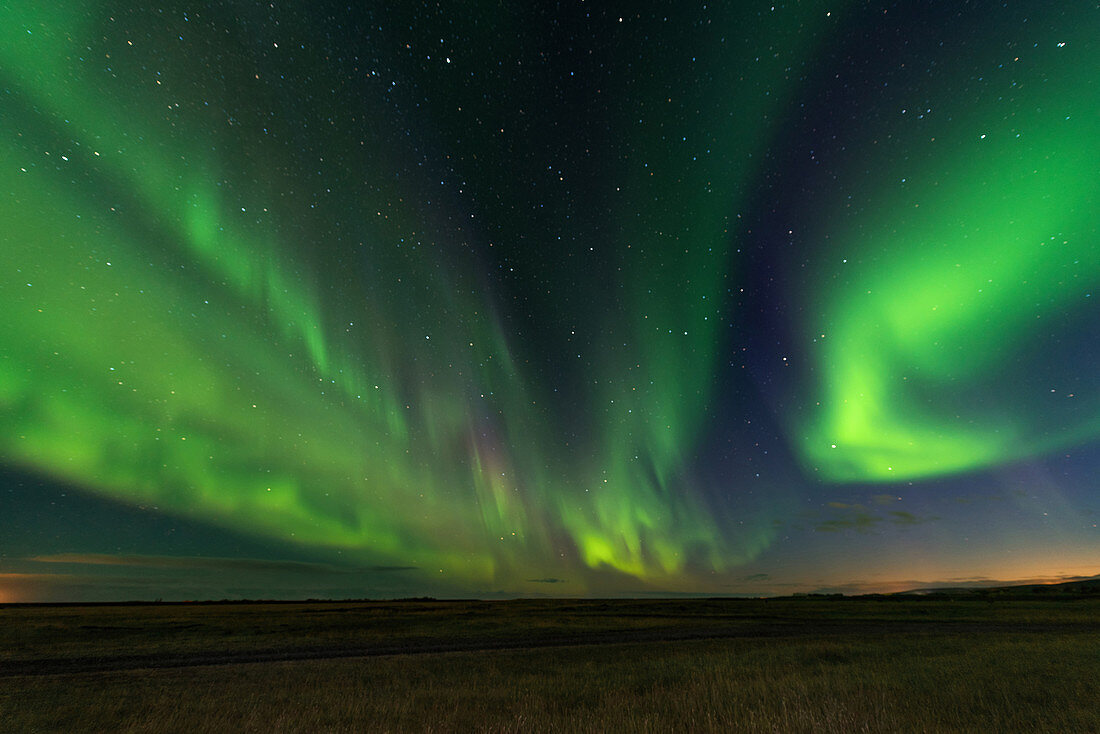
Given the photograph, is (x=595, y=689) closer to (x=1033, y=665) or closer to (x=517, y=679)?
(x=517, y=679)

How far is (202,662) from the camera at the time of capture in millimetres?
23391

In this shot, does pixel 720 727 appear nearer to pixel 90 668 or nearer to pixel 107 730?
pixel 107 730

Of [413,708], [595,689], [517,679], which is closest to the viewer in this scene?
[413,708]

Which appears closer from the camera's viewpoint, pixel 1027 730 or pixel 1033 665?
pixel 1027 730

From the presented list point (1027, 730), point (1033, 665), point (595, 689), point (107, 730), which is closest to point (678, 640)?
point (1033, 665)

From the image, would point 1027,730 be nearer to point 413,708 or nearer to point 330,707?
point 413,708

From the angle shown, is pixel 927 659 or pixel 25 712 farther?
pixel 927 659

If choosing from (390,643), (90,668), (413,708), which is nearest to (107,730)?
(413,708)

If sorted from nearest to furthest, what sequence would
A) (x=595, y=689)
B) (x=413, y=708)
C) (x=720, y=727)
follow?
(x=720, y=727)
(x=413, y=708)
(x=595, y=689)

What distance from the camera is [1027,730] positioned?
10016 millimetres

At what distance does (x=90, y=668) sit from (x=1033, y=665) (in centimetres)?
3699

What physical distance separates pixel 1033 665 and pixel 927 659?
3.30 meters

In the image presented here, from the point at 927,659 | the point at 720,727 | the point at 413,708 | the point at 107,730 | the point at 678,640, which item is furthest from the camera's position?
the point at 678,640

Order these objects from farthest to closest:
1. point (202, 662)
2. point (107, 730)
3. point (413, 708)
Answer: point (202, 662)
point (413, 708)
point (107, 730)
